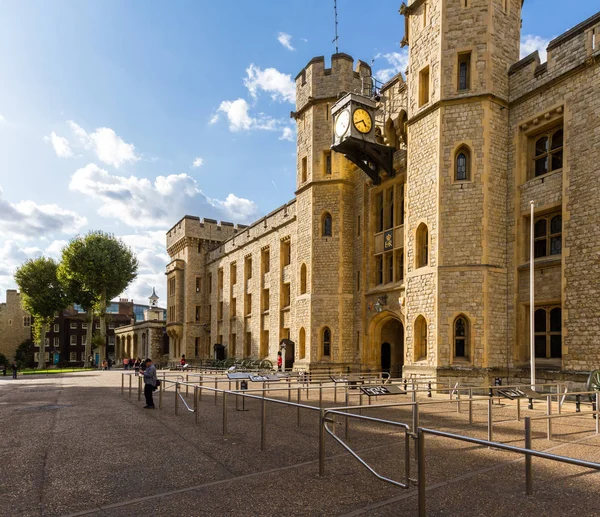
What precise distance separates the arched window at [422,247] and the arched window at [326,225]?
6971 mm

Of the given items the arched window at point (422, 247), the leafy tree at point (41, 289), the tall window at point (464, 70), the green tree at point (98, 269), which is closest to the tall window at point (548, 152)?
the tall window at point (464, 70)

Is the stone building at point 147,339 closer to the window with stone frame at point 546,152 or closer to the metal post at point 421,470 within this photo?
the window with stone frame at point 546,152

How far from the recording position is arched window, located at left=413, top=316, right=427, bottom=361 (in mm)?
16984

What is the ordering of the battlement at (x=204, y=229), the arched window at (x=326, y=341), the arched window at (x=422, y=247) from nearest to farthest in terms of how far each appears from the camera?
the arched window at (x=422, y=247) → the arched window at (x=326, y=341) → the battlement at (x=204, y=229)

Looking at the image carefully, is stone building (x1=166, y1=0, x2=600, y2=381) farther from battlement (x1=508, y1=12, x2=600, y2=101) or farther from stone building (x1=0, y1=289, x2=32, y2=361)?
stone building (x1=0, y1=289, x2=32, y2=361)

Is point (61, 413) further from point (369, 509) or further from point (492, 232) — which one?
point (492, 232)

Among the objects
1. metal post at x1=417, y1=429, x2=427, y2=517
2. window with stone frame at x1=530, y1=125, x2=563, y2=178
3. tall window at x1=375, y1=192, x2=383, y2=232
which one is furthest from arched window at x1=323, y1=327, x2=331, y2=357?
metal post at x1=417, y1=429, x2=427, y2=517

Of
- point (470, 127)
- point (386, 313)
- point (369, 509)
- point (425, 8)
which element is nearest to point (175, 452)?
point (369, 509)

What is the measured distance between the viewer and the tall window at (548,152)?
15414mm

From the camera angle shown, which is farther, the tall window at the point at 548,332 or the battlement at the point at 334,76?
the battlement at the point at 334,76

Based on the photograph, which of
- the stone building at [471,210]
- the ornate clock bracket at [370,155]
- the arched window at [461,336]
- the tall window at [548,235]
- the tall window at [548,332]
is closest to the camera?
the stone building at [471,210]

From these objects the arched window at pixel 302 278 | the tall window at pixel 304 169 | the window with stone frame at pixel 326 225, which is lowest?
the arched window at pixel 302 278

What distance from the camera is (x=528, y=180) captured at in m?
15.9

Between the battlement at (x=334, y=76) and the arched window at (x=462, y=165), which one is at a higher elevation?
the battlement at (x=334, y=76)
